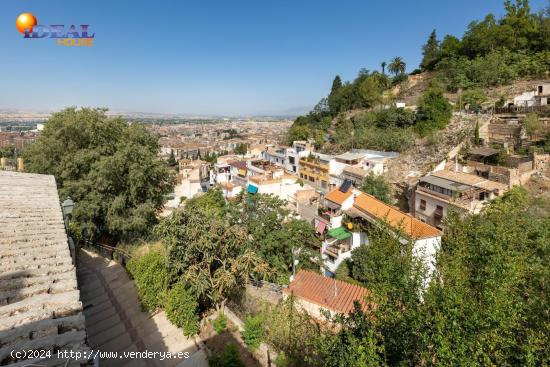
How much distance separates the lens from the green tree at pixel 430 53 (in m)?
48.8

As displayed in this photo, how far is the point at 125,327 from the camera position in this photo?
801 centimetres

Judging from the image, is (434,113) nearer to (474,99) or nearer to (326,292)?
(474,99)

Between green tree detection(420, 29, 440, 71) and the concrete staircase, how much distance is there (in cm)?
5442

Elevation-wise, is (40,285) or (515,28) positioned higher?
(515,28)

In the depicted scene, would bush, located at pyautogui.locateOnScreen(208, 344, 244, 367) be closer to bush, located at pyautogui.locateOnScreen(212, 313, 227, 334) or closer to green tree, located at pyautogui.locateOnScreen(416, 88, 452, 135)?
bush, located at pyautogui.locateOnScreen(212, 313, 227, 334)

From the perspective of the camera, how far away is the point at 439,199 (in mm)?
18750

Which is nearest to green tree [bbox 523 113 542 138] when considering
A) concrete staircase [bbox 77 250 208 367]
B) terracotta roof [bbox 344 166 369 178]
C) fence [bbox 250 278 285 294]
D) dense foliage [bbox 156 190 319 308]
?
terracotta roof [bbox 344 166 369 178]

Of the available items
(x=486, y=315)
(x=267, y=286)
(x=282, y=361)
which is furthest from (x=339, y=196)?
(x=486, y=315)

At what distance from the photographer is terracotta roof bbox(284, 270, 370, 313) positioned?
9911mm

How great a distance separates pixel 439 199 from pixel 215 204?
16855 millimetres

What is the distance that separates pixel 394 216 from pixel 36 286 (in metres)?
15.7

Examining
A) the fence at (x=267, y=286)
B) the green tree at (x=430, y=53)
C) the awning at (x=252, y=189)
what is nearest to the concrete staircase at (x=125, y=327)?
the fence at (x=267, y=286)

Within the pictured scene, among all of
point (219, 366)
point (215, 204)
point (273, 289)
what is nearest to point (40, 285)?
point (219, 366)

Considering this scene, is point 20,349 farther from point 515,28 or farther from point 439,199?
point 515,28
